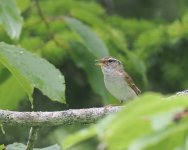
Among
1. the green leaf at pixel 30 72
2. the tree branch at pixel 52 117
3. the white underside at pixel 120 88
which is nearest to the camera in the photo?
the green leaf at pixel 30 72

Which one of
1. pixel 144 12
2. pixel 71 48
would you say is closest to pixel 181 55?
pixel 71 48

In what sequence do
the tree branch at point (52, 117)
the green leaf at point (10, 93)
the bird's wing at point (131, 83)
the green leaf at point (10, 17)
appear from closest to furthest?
the tree branch at point (52, 117) < the green leaf at point (10, 17) < the green leaf at point (10, 93) < the bird's wing at point (131, 83)

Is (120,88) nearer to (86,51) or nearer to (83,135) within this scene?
(86,51)

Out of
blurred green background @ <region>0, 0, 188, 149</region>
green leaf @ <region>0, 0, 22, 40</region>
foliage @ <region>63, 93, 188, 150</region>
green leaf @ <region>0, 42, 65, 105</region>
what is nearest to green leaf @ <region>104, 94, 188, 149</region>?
foliage @ <region>63, 93, 188, 150</region>

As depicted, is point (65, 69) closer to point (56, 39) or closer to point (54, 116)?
point (56, 39)

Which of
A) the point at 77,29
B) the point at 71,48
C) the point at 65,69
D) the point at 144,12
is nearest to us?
the point at 77,29

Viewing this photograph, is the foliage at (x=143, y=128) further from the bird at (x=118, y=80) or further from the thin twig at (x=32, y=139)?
the bird at (x=118, y=80)

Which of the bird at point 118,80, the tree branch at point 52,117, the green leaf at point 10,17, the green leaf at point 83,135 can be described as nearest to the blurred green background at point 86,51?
the bird at point 118,80
